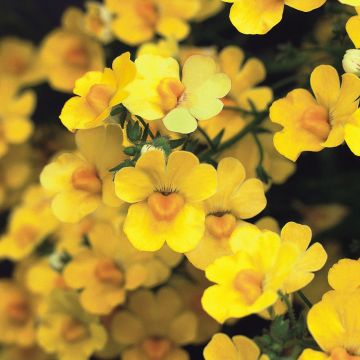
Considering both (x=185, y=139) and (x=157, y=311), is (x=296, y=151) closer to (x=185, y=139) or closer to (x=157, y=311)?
(x=185, y=139)

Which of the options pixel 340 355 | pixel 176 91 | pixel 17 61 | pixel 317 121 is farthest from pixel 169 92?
pixel 17 61

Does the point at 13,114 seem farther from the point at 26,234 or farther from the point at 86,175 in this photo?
the point at 86,175

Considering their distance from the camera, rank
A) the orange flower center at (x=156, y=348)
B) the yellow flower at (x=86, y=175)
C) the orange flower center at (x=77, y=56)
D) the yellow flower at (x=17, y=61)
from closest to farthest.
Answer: the yellow flower at (x=86, y=175) → the orange flower center at (x=156, y=348) → the orange flower center at (x=77, y=56) → the yellow flower at (x=17, y=61)

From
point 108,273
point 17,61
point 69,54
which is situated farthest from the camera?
point 17,61

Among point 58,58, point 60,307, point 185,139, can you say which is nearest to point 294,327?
point 185,139

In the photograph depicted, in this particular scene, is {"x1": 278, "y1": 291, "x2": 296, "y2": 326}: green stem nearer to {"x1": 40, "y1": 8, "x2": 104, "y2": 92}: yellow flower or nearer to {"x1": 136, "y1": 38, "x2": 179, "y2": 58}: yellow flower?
{"x1": 136, "y1": 38, "x2": 179, "y2": 58}: yellow flower

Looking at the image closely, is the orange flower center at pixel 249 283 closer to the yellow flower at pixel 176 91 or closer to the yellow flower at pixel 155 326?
the yellow flower at pixel 176 91

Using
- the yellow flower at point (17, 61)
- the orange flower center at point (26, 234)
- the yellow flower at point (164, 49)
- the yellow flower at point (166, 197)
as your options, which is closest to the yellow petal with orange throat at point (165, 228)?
the yellow flower at point (166, 197)
